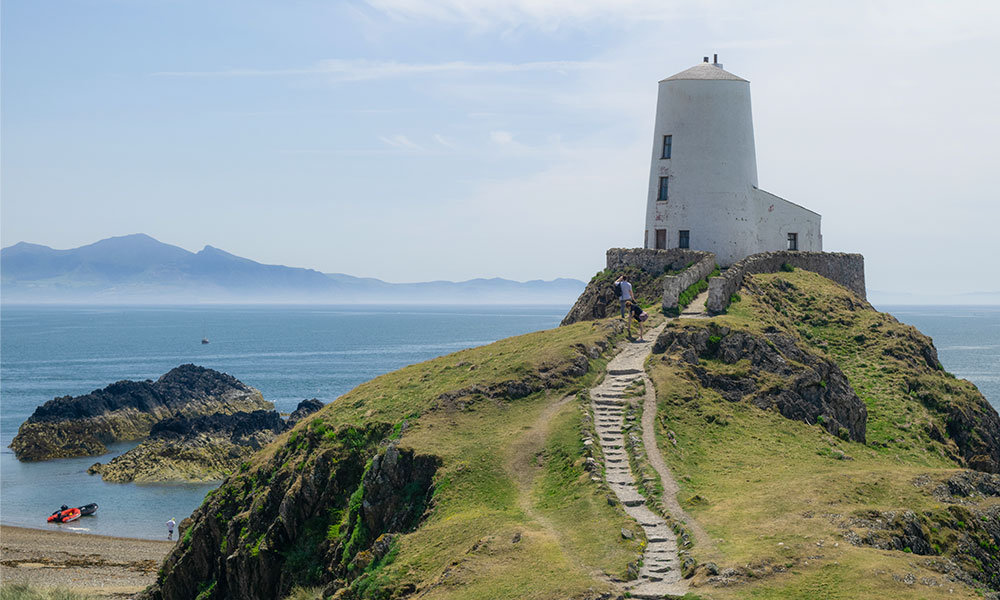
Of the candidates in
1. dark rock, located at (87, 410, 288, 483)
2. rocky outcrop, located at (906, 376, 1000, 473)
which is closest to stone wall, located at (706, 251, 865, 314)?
rocky outcrop, located at (906, 376, 1000, 473)

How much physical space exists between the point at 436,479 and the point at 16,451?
73562 mm

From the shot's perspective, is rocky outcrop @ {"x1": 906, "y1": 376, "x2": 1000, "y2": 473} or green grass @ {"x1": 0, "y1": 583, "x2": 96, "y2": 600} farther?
rocky outcrop @ {"x1": 906, "y1": 376, "x2": 1000, "y2": 473}

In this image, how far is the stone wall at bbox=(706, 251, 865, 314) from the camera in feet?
143

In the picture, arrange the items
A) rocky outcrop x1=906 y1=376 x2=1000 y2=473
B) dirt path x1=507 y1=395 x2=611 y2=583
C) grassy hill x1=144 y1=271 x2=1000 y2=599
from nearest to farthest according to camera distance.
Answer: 1. grassy hill x1=144 y1=271 x2=1000 y2=599
2. dirt path x1=507 y1=395 x2=611 y2=583
3. rocky outcrop x1=906 y1=376 x2=1000 y2=473

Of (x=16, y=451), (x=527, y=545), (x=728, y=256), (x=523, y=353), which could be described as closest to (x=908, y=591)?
(x=527, y=545)

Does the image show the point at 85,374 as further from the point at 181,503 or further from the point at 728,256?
the point at 728,256

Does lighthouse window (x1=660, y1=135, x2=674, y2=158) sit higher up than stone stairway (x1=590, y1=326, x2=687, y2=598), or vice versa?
lighthouse window (x1=660, y1=135, x2=674, y2=158)

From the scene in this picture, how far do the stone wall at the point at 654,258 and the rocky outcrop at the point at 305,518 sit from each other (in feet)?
70.8

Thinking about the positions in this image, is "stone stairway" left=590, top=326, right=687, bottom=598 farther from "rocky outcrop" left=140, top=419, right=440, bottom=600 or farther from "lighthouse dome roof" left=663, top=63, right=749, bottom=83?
"lighthouse dome roof" left=663, top=63, right=749, bottom=83

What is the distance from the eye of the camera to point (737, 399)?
35.8 meters

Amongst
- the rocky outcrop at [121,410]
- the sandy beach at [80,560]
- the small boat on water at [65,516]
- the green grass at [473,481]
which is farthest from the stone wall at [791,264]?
the rocky outcrop at [121,410]

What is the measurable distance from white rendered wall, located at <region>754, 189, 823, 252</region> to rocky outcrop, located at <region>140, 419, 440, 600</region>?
2997 cm

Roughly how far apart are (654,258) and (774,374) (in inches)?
607

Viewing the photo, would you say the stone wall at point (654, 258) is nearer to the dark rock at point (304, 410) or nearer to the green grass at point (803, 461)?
the green grass at point (803, 461)
